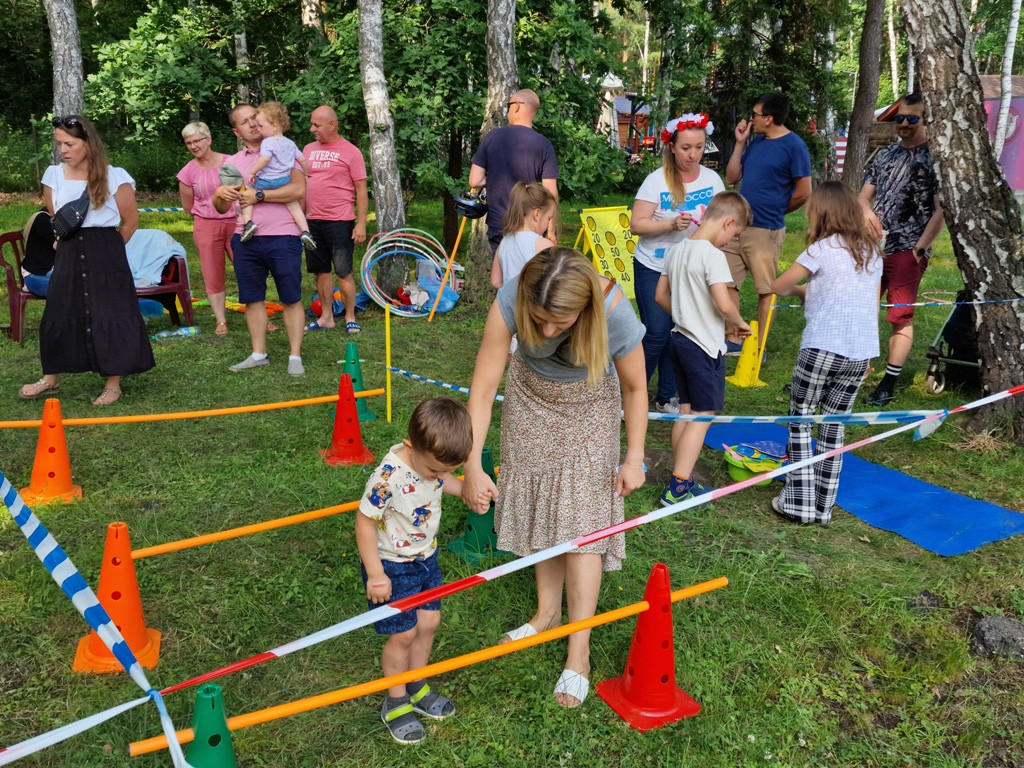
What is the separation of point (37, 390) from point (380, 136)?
4.79 m

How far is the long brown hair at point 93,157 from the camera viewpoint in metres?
4.95

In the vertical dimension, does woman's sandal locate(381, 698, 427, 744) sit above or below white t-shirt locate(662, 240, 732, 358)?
below

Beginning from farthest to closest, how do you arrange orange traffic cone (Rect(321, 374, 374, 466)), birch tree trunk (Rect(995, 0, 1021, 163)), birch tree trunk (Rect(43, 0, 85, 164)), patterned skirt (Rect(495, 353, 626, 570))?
birch tree trunk (Rect(995, 0, 1021, 163)) → birch tree trunk (Rect(43, 0, 85, 164)) → orange traffic cone (Rect(321, 374, 374, 466)) → patterned skirt (Rect(495, 353, 626, 570))

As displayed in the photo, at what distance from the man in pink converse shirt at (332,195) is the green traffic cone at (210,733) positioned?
5.89 metres

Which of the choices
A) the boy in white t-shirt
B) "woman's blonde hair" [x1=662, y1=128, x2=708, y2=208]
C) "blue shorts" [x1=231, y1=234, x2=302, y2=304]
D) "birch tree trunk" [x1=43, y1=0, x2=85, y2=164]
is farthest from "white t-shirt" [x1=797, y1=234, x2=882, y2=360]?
"birch tree trunk" [x1=43, y1=0, x2=85, y2=164]

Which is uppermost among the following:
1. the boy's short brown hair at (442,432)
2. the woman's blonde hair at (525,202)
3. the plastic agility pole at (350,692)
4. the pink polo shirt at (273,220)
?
the woman's blonde hair at (525,202)

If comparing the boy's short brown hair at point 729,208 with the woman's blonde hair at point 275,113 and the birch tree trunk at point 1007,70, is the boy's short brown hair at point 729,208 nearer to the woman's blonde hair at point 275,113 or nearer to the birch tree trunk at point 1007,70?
the woman's blonde hair at point 275,113

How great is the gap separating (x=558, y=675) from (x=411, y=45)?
8707 millimetres

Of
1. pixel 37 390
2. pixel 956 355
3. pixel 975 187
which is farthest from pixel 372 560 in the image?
pixel 956 355

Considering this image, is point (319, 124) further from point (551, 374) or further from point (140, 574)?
point (551, 374)

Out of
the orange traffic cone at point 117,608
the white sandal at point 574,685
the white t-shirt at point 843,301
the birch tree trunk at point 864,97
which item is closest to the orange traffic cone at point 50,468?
the orange traffic cone at point 117,608

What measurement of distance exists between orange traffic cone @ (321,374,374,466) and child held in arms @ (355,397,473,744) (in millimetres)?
2213

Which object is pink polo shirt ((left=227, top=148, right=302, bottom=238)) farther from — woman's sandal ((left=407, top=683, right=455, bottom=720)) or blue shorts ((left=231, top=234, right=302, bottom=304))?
woman's sandal ((left=407, top=683, right=455, bottom=720))

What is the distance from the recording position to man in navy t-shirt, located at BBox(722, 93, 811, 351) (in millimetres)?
6258
